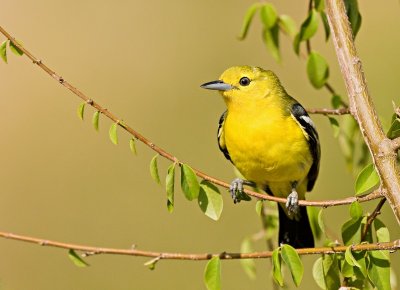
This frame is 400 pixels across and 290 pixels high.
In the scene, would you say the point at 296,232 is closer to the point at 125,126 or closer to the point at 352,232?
the point at 352,232

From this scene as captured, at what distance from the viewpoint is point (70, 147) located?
9086mm

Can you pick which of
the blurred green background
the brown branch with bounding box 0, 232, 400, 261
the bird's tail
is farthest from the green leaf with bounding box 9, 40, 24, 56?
the blurred green background

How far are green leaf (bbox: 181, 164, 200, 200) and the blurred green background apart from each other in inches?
139

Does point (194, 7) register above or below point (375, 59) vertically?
above

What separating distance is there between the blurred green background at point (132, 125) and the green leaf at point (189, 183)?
3532mm

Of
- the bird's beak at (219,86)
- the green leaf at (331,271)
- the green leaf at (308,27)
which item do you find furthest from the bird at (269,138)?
the green leaf at (331,271)

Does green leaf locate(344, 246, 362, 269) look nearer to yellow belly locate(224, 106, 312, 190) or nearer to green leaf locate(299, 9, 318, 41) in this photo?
green leaf locate(299, 9, 318, 41)

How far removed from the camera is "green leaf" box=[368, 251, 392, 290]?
2.16 metres

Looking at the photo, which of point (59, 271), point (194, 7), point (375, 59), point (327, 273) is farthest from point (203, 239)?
point (327, 273)

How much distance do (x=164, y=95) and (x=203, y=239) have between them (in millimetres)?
2588

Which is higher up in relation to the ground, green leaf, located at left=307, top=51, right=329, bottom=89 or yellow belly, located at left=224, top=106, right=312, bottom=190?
green leaf, located at left=307, top=51, right=329, bottom=89

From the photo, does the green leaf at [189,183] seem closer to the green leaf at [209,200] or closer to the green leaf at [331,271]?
the green leaf at [209,200]

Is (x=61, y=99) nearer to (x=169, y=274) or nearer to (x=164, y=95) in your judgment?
(x=164, y=95)

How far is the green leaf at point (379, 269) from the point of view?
7.09ft
